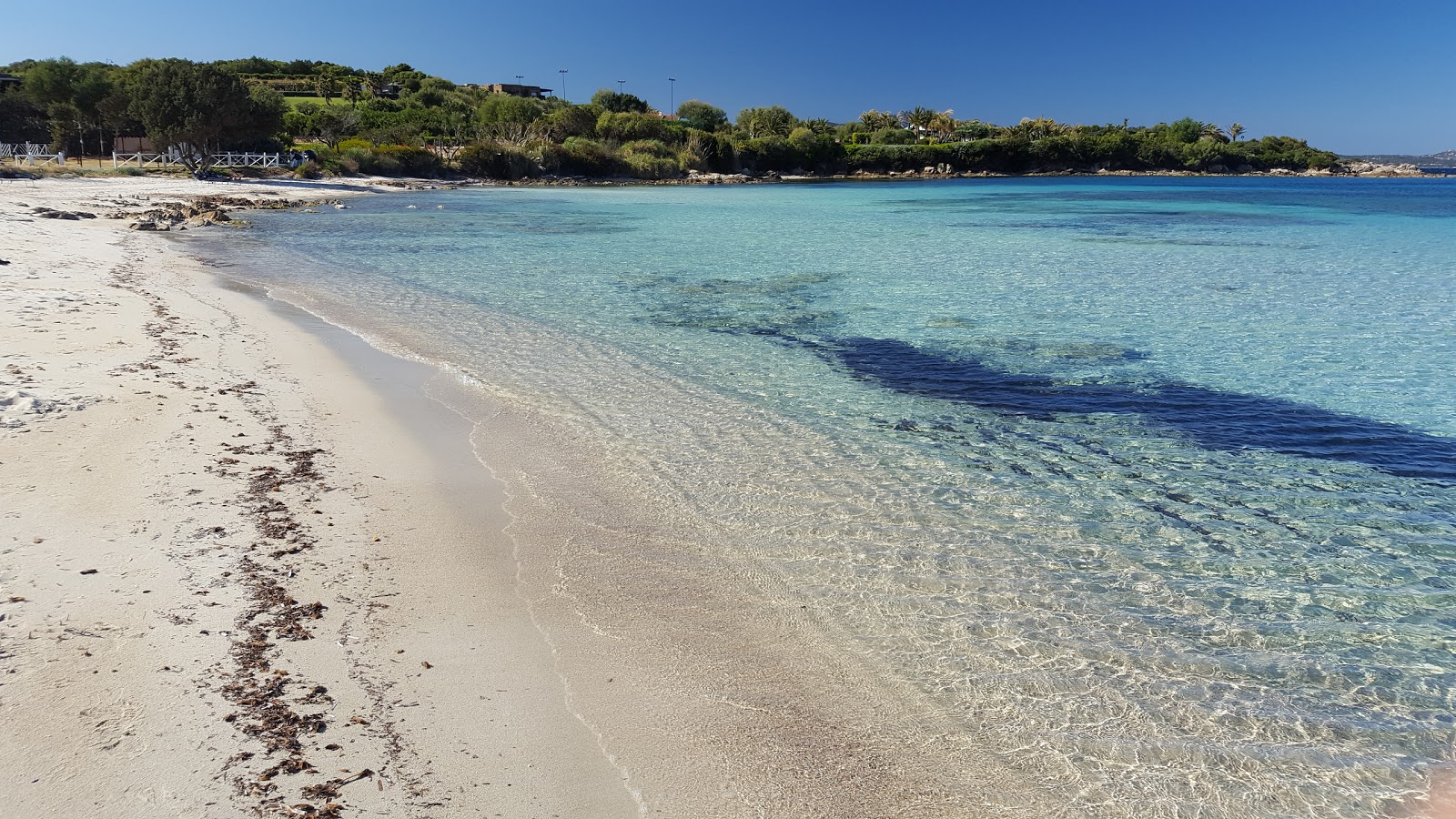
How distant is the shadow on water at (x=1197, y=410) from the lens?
748 cm

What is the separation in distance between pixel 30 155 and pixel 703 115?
84.7 meters

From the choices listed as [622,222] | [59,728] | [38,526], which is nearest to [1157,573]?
[59,728]

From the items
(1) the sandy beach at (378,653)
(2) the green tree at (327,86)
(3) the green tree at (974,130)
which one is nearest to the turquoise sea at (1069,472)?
(1) the sandy beach at (378,653)

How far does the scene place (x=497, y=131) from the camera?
8156cm

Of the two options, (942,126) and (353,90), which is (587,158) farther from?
(942,126)

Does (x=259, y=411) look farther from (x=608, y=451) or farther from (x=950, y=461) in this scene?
(x=950, y=461)

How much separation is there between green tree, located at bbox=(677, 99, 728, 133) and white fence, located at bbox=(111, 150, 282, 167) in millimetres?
67162

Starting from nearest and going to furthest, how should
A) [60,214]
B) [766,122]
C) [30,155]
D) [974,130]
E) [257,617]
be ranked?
[257,617]
[60,214]
[30,155]
[766,122]
[974,130]

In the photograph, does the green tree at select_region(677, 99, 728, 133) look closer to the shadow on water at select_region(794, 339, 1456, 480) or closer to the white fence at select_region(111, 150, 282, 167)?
the white fence at select_region(111, 150, 282, 167)

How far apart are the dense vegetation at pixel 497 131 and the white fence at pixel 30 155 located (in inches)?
79.4

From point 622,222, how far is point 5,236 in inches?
790

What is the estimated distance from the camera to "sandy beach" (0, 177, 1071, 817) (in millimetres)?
3109

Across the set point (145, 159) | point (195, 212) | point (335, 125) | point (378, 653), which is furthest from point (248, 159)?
point (378, 653)

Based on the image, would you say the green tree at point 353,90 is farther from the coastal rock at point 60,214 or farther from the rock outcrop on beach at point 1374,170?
the rock outcrop on beach at point 1374,170
